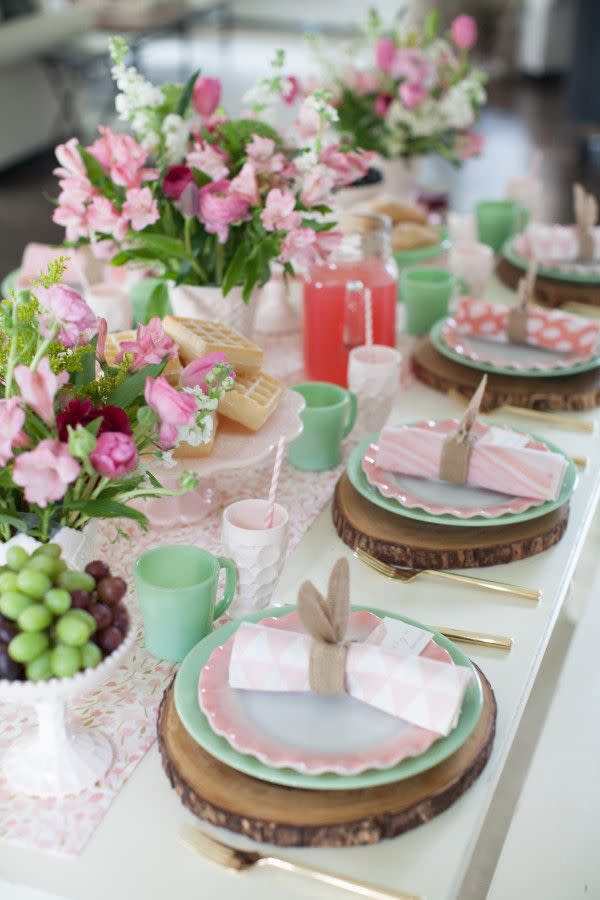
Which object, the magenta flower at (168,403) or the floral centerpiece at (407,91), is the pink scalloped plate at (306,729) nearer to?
the magenta flower at (168,403)

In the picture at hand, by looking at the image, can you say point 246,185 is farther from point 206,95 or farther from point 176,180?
point 206,95

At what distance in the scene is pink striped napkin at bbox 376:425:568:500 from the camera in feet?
4.45

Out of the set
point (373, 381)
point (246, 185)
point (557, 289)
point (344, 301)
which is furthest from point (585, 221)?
point (246, 185)

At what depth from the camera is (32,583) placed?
87 cm

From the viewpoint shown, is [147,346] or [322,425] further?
[322,425]

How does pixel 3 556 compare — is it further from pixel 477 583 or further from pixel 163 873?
pixel 477 583

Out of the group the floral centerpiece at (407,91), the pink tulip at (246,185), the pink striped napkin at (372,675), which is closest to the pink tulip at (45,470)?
the pink striped napkin at (372,675)

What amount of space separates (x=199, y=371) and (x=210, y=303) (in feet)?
1.71

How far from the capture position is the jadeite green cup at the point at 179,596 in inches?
43.0

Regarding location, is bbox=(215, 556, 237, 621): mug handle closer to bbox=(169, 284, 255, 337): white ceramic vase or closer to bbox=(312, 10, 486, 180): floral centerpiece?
bbox=(169, 284, 255, 337): white ceramic vase

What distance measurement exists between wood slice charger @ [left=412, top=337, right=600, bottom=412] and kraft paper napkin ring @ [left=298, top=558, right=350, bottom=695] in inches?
32.5

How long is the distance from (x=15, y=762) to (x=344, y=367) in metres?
0.97

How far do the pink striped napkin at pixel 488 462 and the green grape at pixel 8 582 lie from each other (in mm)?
643

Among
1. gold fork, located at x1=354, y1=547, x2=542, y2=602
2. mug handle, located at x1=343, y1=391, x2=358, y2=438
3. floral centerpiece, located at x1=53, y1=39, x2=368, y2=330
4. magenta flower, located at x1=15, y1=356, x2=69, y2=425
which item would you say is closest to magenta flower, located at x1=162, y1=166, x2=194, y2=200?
floral centerpiece, located at x1=53, y1=39, x2=368, y2=330
